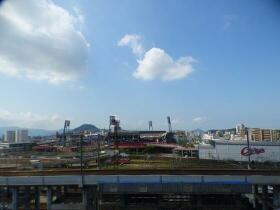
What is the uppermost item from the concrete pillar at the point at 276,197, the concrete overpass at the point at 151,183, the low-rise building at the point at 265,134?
the low-rise building at the point at 265,134

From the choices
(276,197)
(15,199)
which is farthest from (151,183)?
(15,199)

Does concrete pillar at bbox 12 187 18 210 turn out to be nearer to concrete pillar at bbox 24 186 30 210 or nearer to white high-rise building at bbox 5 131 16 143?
concrete pillar at bbox 24 186 30 210

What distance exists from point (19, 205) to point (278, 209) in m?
17.9

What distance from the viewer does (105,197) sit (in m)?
26.3

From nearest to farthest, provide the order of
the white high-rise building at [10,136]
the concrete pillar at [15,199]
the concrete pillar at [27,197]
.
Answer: the concrete pillar at [15,199]
the concrete pillar at [27,197]
the white high-rise building at [10,136]

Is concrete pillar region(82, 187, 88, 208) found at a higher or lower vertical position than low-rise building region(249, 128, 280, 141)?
lower

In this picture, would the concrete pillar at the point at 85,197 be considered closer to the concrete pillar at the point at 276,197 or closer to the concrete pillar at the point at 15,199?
the concrete pillar at the point at 15,199

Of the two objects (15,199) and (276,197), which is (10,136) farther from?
(276,197)

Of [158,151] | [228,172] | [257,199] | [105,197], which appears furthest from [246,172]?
[158,151]

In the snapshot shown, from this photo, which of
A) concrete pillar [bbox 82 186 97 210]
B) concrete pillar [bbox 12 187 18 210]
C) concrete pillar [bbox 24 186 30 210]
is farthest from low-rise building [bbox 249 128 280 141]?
concrete pillar [bbox 12 187 18 210]

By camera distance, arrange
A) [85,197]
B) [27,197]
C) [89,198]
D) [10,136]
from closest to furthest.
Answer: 1. [85,197]
2. [89,198]
3. [27,197]
4. [10,136]

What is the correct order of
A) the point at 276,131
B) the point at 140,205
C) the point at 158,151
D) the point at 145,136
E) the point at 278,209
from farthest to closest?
the point at 276,131
the point at 145,136
the point at 158,151
the point at 140,205
the point at 278,209

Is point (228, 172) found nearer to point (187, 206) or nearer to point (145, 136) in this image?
point (187, 206)

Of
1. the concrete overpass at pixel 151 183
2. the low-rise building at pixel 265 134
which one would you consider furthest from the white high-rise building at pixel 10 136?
the concrete overpass at pixel 151 183
